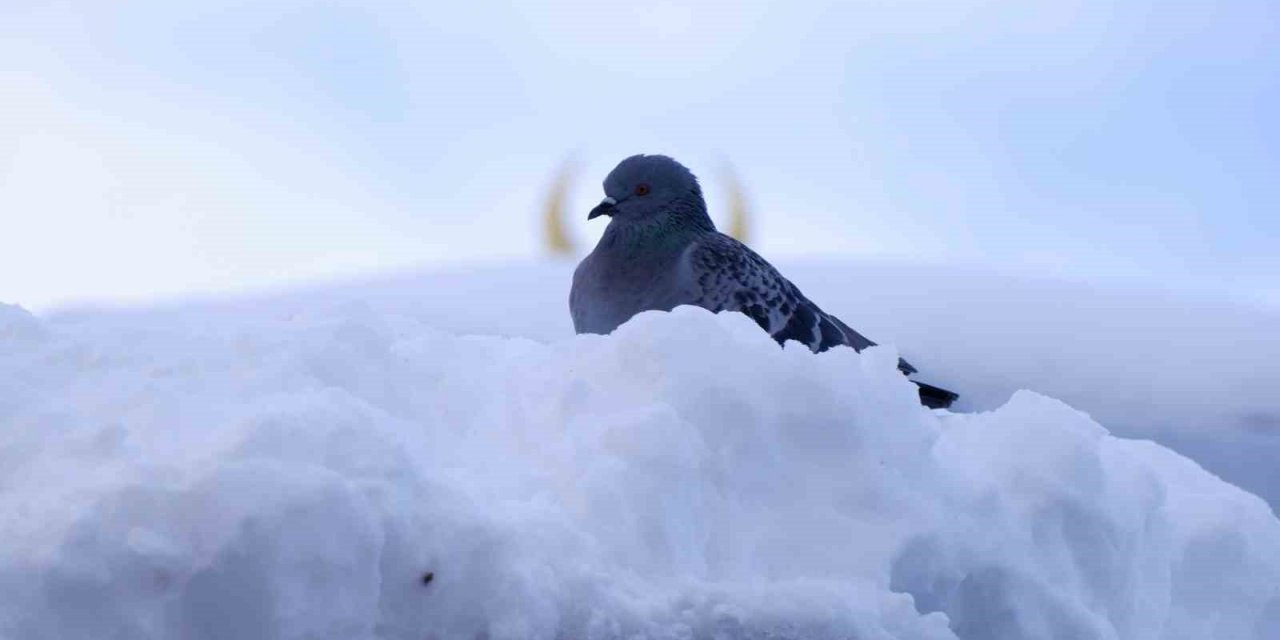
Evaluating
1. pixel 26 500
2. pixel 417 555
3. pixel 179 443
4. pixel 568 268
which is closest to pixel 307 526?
pixel 417 555

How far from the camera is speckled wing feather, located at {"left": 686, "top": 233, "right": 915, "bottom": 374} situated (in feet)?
19.0

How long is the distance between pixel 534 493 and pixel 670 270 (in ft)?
11.0

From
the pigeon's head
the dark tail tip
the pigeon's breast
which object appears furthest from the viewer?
the pigeon's head

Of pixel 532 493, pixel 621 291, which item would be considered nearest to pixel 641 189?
pixel 621 291

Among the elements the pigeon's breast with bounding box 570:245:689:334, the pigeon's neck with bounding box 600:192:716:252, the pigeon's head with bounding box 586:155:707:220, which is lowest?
the pigeon's breast with bounding box 570:245:689:334

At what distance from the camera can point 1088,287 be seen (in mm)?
10602

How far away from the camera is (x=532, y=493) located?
256 centimetres

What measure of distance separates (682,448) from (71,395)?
1.28 meters

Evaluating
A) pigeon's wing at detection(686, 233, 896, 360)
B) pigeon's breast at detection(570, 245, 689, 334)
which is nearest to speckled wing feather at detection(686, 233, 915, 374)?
pigeon's wing at detection(686, 233, 896, 360)

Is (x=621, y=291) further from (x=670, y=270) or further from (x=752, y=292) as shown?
(x=752, y=292)

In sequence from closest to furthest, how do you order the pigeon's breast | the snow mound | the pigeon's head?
the snow mound → the pigeon's breast → the pigeon's head

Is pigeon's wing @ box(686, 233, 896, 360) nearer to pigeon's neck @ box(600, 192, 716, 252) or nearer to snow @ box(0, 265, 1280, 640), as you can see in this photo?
pigeon's neck @ box(600, 192, 716, 252)

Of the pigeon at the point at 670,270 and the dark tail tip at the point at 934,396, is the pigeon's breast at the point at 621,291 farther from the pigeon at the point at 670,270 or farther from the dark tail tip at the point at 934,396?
the dark tail tip at the point at 934,396

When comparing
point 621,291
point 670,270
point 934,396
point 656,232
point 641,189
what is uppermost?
point 641,189
